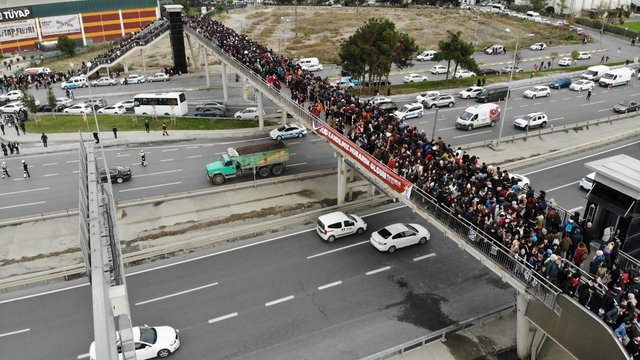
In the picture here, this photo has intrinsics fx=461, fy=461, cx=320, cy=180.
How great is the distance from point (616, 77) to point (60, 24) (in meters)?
98.7

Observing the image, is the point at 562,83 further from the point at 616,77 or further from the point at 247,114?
the point at 247,114

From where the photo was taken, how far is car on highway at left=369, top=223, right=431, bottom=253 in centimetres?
2756

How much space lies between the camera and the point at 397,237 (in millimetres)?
27719

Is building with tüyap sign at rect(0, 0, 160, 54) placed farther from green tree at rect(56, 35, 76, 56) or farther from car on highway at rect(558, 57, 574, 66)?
car on highway at rect(558, 57, 574, 66)

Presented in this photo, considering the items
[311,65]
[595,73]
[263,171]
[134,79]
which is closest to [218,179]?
[263,171]

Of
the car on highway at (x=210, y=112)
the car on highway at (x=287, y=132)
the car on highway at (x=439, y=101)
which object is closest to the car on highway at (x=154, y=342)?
the car on highway at (x=287, y=132)

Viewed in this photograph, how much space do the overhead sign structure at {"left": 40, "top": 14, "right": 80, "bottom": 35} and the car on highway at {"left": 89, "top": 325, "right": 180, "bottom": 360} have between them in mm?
90806

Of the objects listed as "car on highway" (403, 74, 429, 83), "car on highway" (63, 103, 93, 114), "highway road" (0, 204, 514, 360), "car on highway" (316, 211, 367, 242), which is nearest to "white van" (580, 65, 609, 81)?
"car on highway" (403, 74, 429, 83)

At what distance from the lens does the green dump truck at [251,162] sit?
36.9 meters

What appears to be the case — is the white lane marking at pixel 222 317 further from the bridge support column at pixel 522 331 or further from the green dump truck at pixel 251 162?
the green dump truck at pixel 251 162

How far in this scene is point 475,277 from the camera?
25969 millimetres

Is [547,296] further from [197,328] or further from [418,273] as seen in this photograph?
[197,328]

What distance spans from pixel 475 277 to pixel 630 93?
5286cm

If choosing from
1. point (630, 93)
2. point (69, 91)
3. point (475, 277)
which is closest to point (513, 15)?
point (630, 93)
